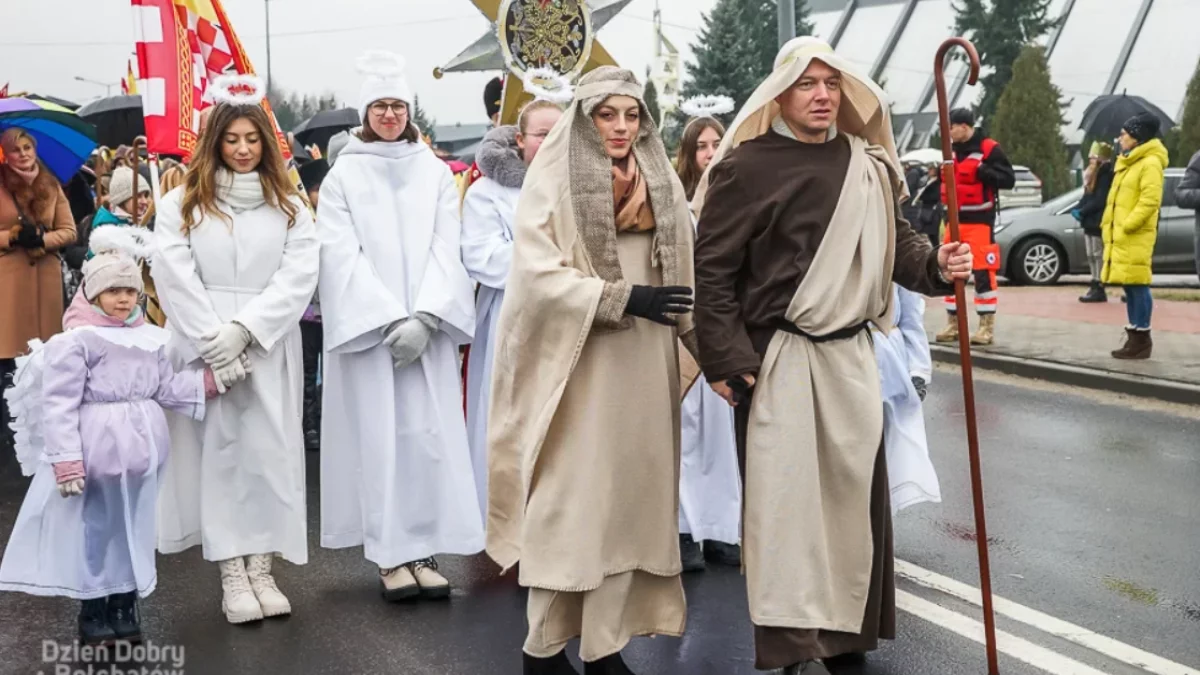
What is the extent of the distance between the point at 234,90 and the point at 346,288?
2.93 feet

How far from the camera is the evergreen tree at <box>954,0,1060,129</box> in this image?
4775 centimetres

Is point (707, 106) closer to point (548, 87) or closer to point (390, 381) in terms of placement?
point (548, 87)

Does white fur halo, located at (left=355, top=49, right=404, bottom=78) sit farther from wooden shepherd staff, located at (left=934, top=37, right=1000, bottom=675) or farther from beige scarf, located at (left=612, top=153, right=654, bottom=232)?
wooden shepherd staff, located at (left=934, top=37, right=1000, bottom=675)

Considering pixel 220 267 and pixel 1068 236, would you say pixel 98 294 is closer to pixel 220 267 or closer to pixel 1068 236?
pixel 220 267

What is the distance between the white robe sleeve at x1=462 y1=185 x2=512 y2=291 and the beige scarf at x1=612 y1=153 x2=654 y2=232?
1.34 meters

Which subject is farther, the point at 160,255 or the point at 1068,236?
the point at 1068,236

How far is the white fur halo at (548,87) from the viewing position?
6.34m

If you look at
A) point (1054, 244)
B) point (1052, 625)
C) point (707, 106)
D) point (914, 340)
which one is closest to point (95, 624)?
point (1052, 625)

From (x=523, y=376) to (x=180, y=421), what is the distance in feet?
5.52

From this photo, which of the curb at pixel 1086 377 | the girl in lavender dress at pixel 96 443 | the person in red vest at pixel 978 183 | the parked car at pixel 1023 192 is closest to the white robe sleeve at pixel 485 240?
the girl in lavender dress at pixel 96 443

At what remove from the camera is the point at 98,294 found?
16.6ft

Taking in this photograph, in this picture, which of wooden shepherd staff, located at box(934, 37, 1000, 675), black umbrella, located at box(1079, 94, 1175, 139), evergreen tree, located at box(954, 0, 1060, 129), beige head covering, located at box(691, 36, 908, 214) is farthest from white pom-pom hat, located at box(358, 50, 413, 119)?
evergreen tree, located at box(954, 0, 1060, 129)

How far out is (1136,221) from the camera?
1120 cm

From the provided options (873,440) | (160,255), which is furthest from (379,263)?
(873,440)
